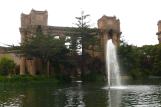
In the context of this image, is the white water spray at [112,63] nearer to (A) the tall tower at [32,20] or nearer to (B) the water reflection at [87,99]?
(B) the water reflection at [87,99]

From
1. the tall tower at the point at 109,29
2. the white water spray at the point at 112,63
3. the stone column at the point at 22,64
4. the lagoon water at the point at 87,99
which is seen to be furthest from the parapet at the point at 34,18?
the lagoon water at the point at 87,99

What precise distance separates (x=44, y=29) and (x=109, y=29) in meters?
11.8

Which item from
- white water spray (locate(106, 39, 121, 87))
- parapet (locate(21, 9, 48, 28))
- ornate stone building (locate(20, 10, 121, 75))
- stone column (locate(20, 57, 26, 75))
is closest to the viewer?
white water spray (locate(106, 39, 121, 87))

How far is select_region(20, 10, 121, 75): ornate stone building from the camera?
58000 mm

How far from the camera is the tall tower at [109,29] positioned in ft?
214

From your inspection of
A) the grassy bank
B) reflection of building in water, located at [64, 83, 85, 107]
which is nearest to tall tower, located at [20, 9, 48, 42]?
the grassy bank

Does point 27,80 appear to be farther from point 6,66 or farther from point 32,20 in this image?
point 32,20

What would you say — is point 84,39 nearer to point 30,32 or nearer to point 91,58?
point 91,58

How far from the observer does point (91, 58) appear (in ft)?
191

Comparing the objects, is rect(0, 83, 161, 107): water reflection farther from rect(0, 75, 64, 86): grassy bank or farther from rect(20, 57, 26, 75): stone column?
rect(20, 57, 26, 75): stone column

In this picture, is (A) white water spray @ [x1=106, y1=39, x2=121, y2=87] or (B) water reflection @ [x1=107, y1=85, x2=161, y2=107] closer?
(B) water reflection @ [x1=107, y1=85, x2=161, y2=107]

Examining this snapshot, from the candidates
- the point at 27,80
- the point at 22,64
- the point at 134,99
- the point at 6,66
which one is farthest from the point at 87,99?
the point at 22,64

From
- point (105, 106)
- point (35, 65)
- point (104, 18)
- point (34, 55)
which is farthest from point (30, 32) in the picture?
point (105, 106)

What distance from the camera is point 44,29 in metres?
60.5
